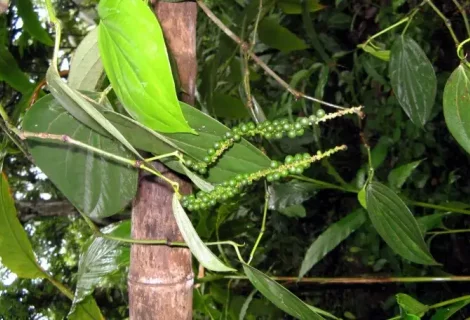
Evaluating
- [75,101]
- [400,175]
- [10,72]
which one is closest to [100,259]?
[10,72]

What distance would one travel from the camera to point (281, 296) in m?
0.36

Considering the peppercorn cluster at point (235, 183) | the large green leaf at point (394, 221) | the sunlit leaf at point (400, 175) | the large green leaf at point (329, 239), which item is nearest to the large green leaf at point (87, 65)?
the peppercorn cluster at point (235, 183)

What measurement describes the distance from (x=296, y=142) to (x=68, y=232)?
0.65 m

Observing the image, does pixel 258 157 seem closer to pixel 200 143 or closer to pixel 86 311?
pixel 200 143

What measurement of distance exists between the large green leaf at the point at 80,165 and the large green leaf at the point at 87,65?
3 centimetres

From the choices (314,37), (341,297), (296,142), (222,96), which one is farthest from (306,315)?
(341,297)

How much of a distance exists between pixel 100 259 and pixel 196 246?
286 mm

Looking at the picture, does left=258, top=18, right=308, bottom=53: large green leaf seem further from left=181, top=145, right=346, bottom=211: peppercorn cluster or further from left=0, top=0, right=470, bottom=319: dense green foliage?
left=181, top=145, right=346, bottom=211: peppercorn cluster

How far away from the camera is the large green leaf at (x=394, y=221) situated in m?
0.49

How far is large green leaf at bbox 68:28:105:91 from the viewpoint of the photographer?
377 mm

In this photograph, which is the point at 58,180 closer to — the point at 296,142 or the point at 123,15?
the point at 123,15

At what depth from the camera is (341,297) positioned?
4.75 feet

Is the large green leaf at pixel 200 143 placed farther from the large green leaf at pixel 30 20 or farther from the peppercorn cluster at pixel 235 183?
the large green leaf at pixel 30 20

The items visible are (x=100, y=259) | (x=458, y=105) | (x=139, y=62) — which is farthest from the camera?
(x=100, y=259)
